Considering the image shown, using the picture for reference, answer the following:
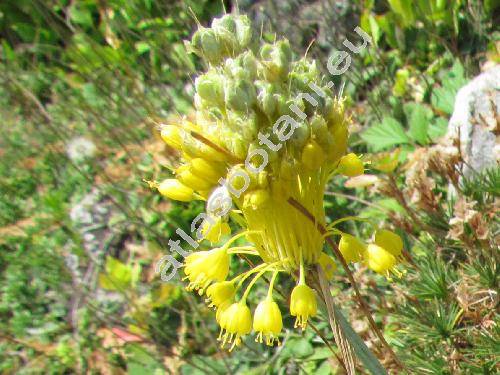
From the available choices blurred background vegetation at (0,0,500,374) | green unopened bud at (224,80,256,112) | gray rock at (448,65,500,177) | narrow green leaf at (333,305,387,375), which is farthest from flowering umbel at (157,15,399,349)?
gray rock at (448,65,500,177)

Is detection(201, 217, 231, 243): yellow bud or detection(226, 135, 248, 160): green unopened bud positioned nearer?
detection(226, 135, 248, 160): green unopened bud

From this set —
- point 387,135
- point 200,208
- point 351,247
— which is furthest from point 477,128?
point 351,247

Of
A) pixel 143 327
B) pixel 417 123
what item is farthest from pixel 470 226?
pixel 143 327

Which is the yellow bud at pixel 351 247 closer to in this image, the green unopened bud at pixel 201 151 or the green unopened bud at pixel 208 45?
the green unopened bud at pixel 201 151

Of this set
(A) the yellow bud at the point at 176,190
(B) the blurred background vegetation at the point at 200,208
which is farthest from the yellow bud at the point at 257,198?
(B) the blurred background vegetation at the point at 200,208

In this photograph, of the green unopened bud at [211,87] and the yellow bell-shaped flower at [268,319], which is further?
the yellow bell-shaped flower at [268,319]

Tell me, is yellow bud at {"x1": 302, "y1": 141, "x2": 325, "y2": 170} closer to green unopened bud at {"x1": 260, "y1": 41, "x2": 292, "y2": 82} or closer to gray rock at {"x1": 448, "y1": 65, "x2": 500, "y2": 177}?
green unopened bud at {"x1": 260, "y1": 41, "x2": 292, "y2": 82}

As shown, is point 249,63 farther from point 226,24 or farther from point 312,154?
point 312,154

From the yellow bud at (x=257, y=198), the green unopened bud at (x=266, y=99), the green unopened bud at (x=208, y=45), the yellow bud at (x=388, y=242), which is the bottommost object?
the yellow bud at (x=388, y=242)
